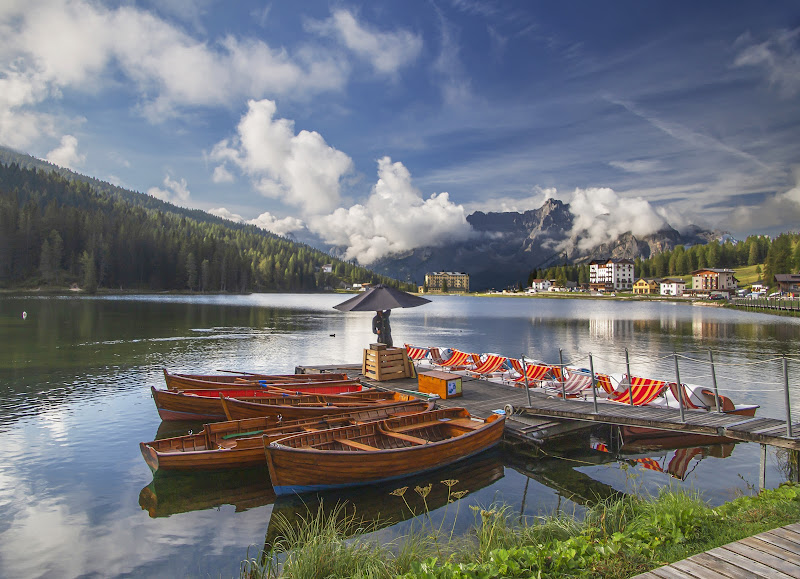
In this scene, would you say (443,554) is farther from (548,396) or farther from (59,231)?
(59,231)

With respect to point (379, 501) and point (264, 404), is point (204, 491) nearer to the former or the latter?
point (264, 404)

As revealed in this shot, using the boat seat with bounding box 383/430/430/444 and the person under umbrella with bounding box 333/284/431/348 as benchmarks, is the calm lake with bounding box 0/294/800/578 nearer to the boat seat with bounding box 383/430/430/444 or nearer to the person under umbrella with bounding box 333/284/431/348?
the boat seat with bounding box 383/430/430/444

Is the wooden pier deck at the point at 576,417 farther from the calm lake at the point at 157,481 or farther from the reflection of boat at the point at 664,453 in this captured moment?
the reflection of boat at the point at 664,453

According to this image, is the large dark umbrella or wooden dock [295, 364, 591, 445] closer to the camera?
wooden dock [295, 364, 591, 445]

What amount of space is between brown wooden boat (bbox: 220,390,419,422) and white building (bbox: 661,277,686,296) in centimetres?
20003

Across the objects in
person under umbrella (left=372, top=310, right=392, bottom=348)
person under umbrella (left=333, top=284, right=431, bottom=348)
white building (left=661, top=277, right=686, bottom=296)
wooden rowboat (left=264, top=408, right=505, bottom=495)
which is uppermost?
white building (left=661, top=277, right=686, bottom=296)

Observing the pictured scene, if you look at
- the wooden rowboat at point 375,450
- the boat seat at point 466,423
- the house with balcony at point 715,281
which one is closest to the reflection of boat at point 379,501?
the wooden rowboat at point 375,450

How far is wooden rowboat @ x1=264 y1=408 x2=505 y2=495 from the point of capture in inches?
433

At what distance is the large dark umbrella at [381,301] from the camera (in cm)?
1973

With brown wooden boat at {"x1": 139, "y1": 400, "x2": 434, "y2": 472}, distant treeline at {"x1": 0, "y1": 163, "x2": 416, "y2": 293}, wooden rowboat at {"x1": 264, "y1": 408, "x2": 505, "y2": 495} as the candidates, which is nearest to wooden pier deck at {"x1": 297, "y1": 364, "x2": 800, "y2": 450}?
wooden rowboat at {"x1": 264, "y1": 408, "x2": 505, "y2": 495}

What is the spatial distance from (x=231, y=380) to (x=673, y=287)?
206666 mm

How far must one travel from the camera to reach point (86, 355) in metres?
33.8

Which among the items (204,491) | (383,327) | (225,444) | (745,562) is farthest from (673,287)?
(745,562)

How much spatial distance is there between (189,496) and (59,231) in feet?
507
